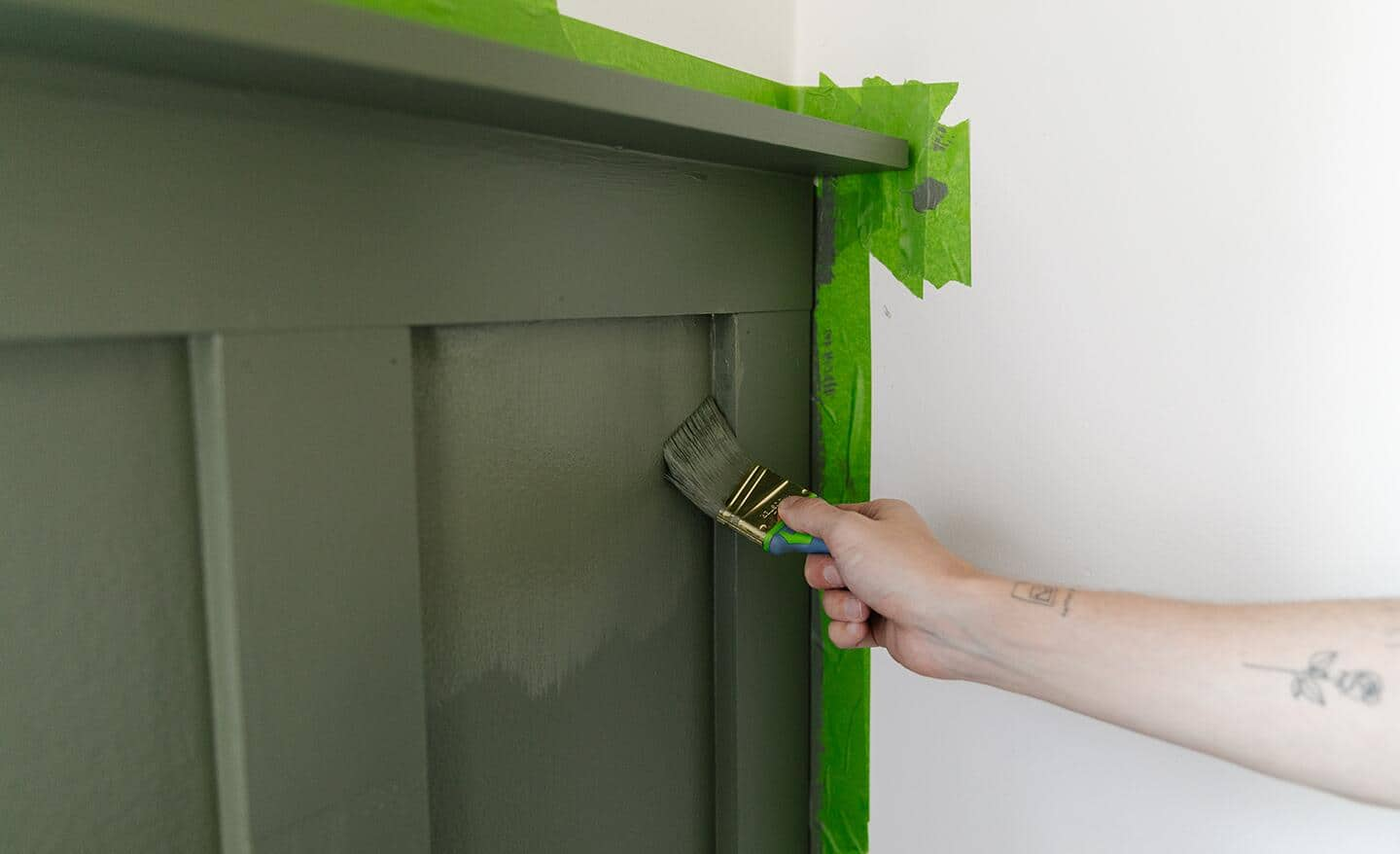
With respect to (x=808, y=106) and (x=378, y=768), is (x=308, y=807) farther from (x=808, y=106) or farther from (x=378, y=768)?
(x=808, y=106)

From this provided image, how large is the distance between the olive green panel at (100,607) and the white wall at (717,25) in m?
0.45

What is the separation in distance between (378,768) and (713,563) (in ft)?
1.39

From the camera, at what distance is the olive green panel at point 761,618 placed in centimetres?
100

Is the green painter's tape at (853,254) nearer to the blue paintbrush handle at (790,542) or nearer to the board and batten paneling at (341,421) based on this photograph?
the board and batten paneling at (341,421)

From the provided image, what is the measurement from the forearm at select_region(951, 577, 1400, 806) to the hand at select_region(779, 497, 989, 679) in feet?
0.21

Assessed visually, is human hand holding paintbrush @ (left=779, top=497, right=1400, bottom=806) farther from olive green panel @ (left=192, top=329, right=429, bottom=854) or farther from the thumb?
olive green panel @ (left=192, top=329, right=429, bottom=854)

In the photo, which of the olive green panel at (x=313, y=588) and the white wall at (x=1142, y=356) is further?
the white wall at (x=1142, y=356)

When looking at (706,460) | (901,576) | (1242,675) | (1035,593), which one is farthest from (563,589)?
(1242,675)

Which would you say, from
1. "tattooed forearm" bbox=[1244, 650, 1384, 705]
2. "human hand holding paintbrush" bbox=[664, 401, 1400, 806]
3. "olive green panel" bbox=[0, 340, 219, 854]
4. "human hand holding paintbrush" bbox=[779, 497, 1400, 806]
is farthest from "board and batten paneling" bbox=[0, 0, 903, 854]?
"tattooed forearm" bbox=[1244, 650, 1384, 705]

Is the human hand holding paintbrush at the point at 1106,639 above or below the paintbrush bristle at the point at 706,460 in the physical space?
below

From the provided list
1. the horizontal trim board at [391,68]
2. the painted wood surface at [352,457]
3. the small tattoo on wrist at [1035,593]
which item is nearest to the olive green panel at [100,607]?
the painted wood surface at [352,457]

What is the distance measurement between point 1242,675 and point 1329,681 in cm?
5

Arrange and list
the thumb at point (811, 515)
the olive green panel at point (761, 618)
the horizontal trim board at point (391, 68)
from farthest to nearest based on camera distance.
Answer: the olive green panel at point (761, 618) < the thumb at point (811, 515) < the horizontal trim board at point (391, 68)

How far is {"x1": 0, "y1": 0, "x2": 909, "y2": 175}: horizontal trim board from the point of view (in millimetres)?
445
